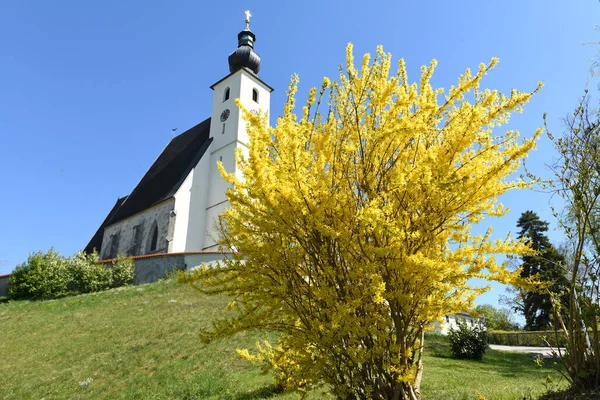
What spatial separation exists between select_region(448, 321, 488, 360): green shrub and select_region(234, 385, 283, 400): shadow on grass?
6.78 metres

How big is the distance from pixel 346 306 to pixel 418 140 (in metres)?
1.80

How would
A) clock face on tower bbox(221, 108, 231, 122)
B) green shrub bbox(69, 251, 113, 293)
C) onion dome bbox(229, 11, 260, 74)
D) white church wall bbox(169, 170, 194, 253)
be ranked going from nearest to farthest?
green shrub bbox(69, 251, 113, 293) → white church wall bbox(169, 170, 194, 253) → clock face on tower bbox(221, 108, 231, 122) → onion dome bbox(229, 11, 260, 74)

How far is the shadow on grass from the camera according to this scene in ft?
23.0

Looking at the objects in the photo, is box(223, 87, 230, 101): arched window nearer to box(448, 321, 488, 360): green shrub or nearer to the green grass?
the green grass

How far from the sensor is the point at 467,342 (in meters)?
11.9

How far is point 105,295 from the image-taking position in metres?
18.0

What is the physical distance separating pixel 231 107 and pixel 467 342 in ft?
75.2

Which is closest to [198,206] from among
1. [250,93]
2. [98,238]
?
[250,93]

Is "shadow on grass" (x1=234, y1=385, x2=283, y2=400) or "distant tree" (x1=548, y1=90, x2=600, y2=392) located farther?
"shadow on grass" (x1=234, y1=385, x2=283, y2=400)

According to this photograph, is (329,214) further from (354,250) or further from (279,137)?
(279,137)

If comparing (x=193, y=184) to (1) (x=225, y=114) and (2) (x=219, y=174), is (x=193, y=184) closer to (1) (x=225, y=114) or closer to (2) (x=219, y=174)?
(2) (x=219, y=174)

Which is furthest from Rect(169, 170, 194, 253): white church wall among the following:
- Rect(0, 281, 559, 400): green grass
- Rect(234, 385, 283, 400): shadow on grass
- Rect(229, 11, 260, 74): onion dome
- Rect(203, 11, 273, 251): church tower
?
Rect(234, 385, 283, 400): shadow on grass

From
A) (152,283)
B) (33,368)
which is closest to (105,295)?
(152,283)

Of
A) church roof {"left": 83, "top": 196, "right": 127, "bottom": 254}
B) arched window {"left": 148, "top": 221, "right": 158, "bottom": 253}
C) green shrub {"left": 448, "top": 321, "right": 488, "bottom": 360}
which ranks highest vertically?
church roof {"left": 83, "top": 196, "right": 127, "bottom": 254}
